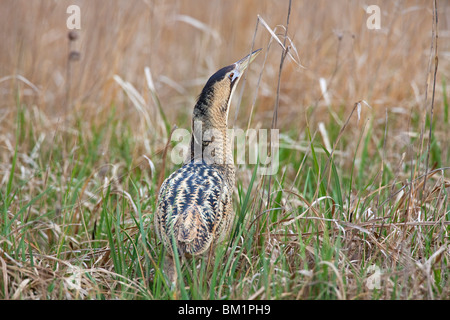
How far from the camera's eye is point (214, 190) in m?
2.51

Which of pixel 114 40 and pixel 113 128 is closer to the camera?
pixel 113 128

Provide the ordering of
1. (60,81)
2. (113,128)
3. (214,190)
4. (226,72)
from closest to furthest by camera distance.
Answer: (214,190) → (226,72) → (113,128) → (60,81)

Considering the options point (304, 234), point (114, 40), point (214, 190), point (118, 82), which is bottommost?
point (304, 234)

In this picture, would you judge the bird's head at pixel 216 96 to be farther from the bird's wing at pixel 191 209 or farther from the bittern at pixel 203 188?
the bird's wing at pixel 191 209

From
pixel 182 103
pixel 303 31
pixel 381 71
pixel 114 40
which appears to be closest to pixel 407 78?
pixel 381 71

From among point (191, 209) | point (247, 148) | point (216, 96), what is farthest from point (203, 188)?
point (247, 148)

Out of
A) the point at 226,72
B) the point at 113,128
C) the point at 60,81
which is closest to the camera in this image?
the point at 226,72

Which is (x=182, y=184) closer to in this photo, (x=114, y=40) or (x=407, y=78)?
(x=114, y=40)

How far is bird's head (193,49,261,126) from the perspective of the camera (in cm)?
292

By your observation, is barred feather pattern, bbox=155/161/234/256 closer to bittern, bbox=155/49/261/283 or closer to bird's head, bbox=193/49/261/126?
bittern, bbox=155/49/261/283

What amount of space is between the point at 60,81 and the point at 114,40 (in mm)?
905

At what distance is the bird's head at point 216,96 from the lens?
9.58 feet

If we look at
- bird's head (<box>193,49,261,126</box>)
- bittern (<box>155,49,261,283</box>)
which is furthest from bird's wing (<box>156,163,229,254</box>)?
bird's head (<box>193,49,261,126</box>)

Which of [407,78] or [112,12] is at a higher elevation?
[112,12]
